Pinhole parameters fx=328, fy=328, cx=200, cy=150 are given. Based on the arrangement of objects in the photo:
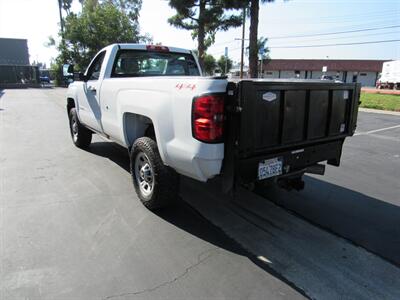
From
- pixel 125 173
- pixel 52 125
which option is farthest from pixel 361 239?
pixel 52 125

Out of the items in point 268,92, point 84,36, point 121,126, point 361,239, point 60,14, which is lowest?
point 361,239

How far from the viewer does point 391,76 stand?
4822 cm

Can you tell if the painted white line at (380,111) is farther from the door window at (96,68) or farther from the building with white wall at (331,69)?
the building with white wall at (331,69)

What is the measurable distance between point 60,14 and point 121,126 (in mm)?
42027

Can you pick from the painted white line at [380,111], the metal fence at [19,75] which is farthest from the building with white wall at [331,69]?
the painted white line at [380,111]

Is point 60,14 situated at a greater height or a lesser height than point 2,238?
greater

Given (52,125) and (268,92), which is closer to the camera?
(268,92)

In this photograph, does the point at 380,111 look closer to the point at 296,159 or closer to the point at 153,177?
the point at 296,159

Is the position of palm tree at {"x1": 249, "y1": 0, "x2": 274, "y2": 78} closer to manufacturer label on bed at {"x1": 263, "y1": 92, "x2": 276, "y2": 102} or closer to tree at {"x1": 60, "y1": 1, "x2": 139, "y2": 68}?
manufacturer label on bed at {"x1": 263, "y1": 92, "x2": 276, "y2": 102}

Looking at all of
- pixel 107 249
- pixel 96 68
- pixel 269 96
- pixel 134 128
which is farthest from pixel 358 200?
pixel 96 68

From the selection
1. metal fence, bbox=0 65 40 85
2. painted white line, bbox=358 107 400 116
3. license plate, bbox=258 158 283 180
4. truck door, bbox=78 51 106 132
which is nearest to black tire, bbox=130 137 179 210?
license plate, bbox=258 158 283 180

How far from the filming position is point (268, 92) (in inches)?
124

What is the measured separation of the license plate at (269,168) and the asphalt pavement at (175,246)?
0.71 metres

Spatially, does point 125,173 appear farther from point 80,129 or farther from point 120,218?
point 80,129
